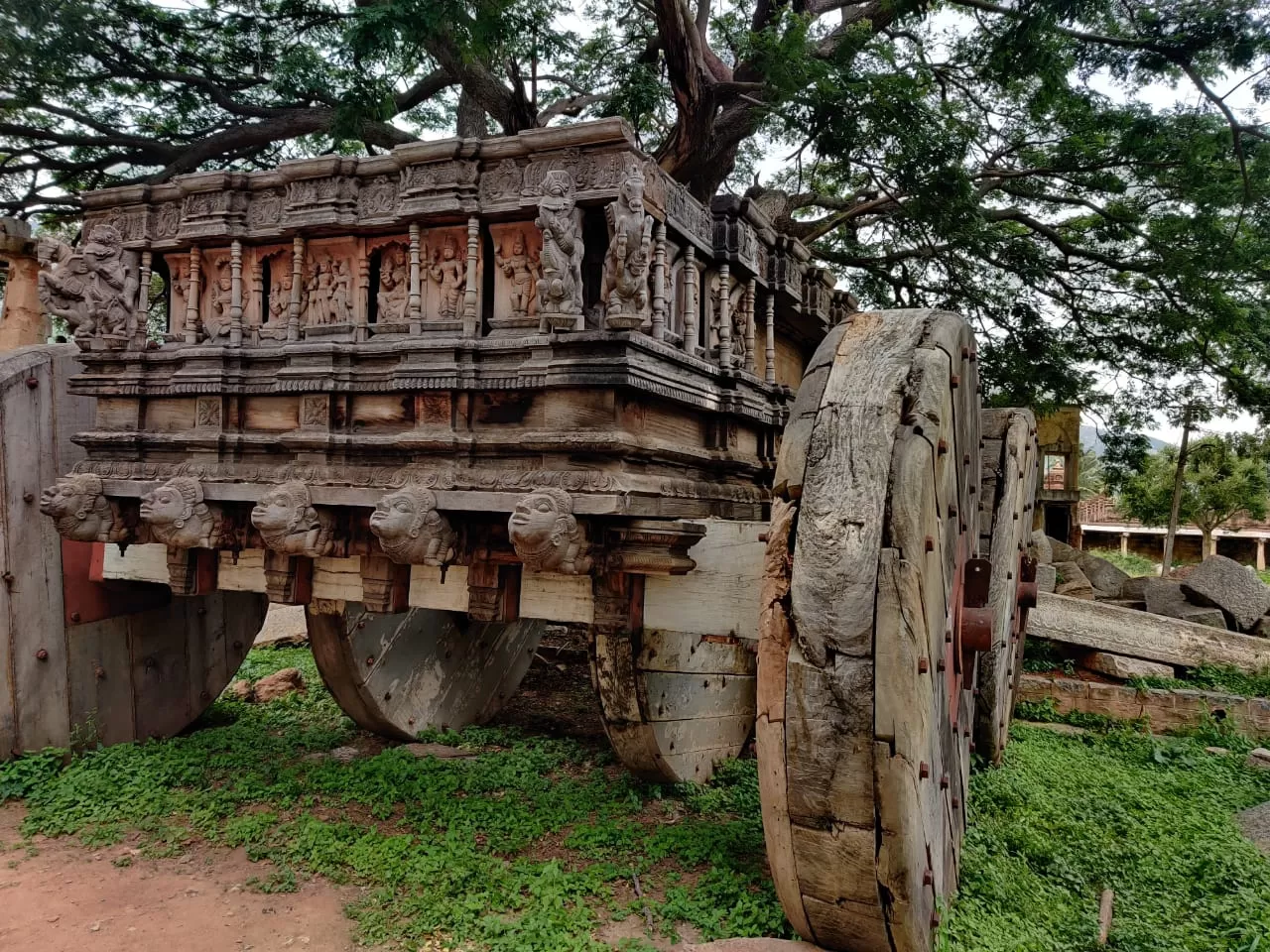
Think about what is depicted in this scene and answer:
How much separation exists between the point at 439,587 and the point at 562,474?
97 centimetres

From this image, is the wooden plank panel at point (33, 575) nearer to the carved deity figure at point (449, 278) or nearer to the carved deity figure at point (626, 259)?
the carved deity figure at point (449, 278)

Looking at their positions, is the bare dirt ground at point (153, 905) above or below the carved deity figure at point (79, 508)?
below

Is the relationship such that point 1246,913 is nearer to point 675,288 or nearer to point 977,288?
point 675,288

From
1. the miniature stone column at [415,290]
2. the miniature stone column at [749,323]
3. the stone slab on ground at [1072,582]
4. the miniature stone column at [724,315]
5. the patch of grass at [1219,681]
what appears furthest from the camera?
the stone slab on ground at [1072,582]

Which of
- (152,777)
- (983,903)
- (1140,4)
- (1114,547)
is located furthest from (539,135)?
(1114,547)

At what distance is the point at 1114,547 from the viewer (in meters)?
27.2

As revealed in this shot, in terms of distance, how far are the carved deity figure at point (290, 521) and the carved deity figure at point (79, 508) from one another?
1218mm

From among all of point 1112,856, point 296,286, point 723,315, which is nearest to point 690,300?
point 723,315

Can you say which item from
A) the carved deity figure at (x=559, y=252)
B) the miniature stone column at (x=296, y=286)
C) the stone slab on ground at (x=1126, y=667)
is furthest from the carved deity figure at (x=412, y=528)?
the stone slab on ground at (x=1126, y=667)

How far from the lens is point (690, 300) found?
4.03m

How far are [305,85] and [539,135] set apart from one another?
6.94 m

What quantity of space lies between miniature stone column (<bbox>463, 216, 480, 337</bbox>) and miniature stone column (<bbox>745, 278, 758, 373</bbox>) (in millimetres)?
1717

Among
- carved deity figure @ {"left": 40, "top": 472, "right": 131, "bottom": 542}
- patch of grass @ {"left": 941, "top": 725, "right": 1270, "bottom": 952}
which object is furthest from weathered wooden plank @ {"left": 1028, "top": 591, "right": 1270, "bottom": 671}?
carved deity figure @ {"left": 40, "top": 472, "right": 131, "bottom": 542}

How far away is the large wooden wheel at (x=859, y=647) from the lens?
2.06m
